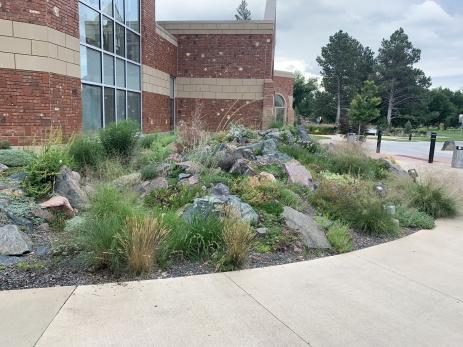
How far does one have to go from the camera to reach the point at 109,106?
44.1 feet

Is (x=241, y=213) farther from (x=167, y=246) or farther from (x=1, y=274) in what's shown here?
(x=1, y=274)

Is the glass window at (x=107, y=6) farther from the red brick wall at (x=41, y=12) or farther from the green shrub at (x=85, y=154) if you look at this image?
the green shrub at (x=85, y=154)

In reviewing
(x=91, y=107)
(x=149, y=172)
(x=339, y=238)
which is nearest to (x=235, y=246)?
(x=339, y=238)

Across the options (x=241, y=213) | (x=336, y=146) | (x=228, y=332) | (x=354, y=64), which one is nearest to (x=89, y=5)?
(x=336, y=146)

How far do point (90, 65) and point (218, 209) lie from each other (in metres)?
8.85

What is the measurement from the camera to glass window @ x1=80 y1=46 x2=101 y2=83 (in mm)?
11648

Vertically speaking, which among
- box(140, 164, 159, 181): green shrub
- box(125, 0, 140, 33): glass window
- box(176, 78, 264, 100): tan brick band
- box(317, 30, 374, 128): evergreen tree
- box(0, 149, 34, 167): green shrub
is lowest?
box(140, 164, 159, 181): green shrub

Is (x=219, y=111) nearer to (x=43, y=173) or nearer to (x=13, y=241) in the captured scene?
(x=43, y=173)

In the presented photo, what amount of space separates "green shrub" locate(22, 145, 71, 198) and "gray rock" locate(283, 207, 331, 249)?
3.53 meters

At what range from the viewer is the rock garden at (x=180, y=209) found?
4.13 m

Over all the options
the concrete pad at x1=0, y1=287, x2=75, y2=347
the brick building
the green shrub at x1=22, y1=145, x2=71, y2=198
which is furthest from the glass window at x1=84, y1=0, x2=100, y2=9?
the concrete pad at x1=0, y1=287, x2=75, y2=347

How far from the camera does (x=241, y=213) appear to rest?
17.6 feet

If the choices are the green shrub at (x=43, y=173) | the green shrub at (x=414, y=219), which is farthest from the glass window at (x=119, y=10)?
the green shrub at (x=414, y=219)

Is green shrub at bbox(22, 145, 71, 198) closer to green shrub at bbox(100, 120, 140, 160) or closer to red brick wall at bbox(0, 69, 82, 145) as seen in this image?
green shrub at bbox(100, 120, 140, 160)
